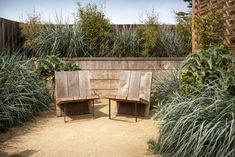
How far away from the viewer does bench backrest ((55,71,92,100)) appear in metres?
5.02

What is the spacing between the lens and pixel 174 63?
21.5 ft

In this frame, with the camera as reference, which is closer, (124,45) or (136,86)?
(136,86)

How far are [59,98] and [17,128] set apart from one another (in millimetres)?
882

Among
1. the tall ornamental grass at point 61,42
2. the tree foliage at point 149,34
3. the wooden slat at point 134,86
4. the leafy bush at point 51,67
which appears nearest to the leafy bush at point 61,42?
the tall ornamental grass at point 61,42

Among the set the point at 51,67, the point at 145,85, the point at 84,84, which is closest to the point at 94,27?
the point at 51,67

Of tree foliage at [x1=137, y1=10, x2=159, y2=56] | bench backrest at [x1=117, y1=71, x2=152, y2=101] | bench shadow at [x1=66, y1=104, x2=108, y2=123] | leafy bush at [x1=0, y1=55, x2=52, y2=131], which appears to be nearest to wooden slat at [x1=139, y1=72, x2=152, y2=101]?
bench backrest at [x1=117, y1=71, x2=152, y2=101]

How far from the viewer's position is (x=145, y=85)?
Answer: 5031 millimetres

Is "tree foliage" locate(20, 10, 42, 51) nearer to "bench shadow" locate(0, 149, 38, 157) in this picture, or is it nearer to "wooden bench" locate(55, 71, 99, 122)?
"wooden bench" locate(55, 71, 99, 122)

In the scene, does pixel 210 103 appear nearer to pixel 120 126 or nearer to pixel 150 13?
pixel 120 126

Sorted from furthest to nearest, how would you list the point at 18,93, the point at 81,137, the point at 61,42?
the point at 61,42 < the point at 18,93 < the point at 81,137

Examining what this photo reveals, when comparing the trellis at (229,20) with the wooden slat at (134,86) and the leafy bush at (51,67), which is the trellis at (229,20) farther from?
the leafy bush at (51,67)

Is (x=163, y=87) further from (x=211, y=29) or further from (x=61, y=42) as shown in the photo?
(x=61, y=42)

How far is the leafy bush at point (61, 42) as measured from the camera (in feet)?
21.8

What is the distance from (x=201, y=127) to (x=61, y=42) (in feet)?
14.9
